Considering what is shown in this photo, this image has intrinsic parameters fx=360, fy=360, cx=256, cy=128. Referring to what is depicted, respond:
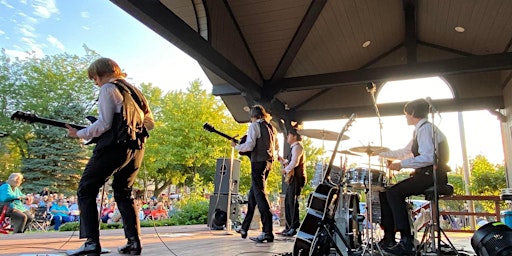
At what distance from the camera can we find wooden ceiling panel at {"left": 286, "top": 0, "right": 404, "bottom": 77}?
6.41 metres

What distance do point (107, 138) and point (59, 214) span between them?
28.3 ft

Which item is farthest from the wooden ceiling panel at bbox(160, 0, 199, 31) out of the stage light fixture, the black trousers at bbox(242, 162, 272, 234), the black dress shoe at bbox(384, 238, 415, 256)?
the stage light fixture

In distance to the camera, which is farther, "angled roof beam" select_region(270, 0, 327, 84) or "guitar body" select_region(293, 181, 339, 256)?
"angled roof beam" select_region(270, 0, 327, 84)

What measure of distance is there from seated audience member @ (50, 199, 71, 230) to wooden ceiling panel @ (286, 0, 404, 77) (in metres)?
6.91

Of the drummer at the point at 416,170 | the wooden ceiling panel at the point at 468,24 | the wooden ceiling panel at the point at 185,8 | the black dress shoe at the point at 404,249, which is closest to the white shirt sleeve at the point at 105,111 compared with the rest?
the drummer at the point at 416,170

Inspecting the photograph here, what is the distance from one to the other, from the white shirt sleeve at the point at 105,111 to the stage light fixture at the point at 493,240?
3003 mm

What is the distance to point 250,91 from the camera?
651 centimetres

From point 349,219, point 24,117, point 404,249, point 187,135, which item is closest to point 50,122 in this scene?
point 24,117

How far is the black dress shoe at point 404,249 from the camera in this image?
289cm

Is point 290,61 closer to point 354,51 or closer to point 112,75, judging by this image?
point 354,51

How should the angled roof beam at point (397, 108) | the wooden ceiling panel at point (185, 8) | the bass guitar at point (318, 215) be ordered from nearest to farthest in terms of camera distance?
1. the bass guitar at point (318, 215)
2. the wooden ceiling panel at point (185, 8)
3. the angled roof beam at point (397, 108)

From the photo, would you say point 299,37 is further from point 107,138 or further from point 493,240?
point 107,138

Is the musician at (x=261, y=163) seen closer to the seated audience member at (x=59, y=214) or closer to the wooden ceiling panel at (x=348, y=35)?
the wooden ceiling panel at (x=348, y=35)

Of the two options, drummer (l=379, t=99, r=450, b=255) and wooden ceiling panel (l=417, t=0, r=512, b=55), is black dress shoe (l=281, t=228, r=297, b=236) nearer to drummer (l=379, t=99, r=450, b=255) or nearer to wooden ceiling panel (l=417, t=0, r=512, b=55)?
drummer (l=379, t=99, r=450, b=255)
